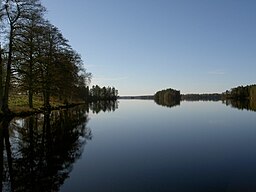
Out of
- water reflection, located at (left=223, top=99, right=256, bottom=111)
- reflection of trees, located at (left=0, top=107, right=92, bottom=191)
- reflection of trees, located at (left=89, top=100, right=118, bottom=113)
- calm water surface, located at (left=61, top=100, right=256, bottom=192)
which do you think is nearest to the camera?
calm water surface, located at (left=61, top=100, right=256, bottom=192)

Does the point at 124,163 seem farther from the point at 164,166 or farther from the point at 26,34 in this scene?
the point at 26,34

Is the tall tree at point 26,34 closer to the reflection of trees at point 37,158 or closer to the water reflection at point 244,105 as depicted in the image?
the reflection of trees at point 37,158

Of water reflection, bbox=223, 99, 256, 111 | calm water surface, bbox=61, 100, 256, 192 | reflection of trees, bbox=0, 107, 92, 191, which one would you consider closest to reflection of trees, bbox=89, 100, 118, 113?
water reflection, bbox=223, 99, 256, 111

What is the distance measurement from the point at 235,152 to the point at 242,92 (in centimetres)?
18066

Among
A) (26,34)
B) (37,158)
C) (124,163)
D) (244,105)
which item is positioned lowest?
(124,163)

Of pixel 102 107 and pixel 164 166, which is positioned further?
pixel 102 107

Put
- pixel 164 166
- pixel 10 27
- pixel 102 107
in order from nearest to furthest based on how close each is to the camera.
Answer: pixel 164 166 < pixel 10 27 < pixel 102 107

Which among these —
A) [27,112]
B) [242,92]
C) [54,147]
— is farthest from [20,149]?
[242,92]

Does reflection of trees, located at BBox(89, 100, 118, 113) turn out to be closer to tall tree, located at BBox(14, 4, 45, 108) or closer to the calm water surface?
tall tree, located at BBox(14, 4, 45, 108)

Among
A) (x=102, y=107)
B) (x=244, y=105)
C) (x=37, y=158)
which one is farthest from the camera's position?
(x=244, y=105)

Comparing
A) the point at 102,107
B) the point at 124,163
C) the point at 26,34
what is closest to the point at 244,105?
the point at 102,107

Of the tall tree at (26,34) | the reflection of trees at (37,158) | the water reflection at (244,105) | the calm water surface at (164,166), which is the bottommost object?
the calm water surface at (164,166)

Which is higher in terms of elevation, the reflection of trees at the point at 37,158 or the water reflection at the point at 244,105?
the water reflection at the point at 244,105

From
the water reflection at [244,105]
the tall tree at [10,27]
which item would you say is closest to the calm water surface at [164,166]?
the tall tree at [10,27]
